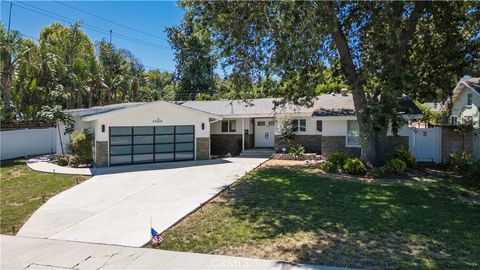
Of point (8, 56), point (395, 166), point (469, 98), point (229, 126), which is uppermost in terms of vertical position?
point (8, 56)

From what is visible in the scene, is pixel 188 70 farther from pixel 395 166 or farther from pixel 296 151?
pixel 395 166

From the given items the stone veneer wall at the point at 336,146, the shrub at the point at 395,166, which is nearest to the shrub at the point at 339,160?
the shrub at the point at 395,166

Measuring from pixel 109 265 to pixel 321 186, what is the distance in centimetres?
780

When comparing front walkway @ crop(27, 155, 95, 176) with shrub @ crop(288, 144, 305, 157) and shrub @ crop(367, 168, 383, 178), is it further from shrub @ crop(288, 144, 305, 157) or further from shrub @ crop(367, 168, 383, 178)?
shrub @ crop(367, 168, 383, 178)

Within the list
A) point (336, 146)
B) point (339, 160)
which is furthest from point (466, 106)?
point (339, 160)

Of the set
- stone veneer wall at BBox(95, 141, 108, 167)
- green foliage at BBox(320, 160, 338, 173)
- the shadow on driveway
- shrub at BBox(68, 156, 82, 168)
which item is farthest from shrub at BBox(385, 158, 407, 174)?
shrub at BBox(68, 156, 82, 168)

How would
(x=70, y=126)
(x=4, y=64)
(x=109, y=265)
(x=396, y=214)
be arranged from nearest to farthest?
(x=109, y=265)
(x=396, y=214)
(x=70, y=126)
(x=4, y=64)

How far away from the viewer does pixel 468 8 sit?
1419 cm

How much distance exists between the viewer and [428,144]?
16.7 metres

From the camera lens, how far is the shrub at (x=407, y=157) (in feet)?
50.5

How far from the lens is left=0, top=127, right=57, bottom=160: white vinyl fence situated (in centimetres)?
1980

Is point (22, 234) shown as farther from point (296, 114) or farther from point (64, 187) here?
point (296, 114)

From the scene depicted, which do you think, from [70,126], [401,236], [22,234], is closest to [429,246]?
[401,236]

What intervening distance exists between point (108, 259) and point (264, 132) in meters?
16.9
